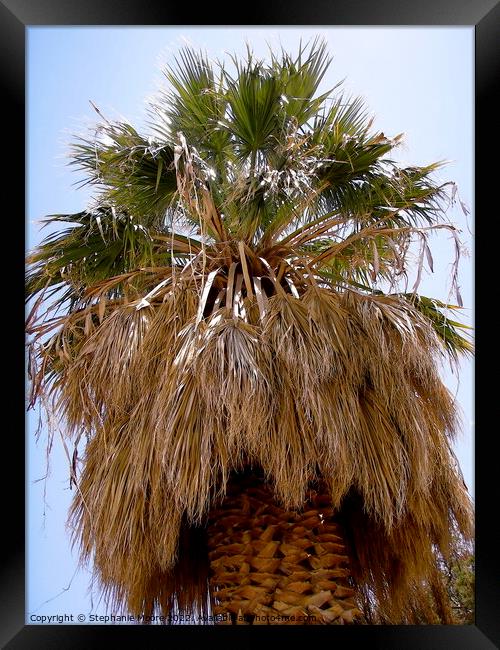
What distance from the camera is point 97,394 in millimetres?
5254

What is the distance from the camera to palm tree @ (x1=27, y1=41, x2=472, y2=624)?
4.73 meters

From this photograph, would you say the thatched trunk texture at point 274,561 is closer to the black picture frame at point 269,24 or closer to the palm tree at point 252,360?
the palm tree at point 252,360

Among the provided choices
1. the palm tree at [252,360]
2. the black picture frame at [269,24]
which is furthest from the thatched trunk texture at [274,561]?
the black picture frame at [269,24]

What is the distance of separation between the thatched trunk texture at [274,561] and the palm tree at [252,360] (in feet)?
0.04

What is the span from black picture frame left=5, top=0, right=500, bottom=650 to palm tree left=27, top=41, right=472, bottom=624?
404mm

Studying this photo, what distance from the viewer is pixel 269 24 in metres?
4.97

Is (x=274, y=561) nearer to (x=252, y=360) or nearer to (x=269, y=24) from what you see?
(x=252, y=360)

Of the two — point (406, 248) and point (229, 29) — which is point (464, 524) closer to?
point (406, 248)

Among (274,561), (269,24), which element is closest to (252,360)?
(274,561)

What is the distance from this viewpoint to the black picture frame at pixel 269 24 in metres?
4.72

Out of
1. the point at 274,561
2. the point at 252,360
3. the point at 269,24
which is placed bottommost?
the point at 274,561

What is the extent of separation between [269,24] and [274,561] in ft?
10.5

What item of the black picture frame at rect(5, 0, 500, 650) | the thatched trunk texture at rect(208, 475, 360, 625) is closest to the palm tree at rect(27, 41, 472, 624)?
the thatched trunk texture at rect(208, 475, 360, 625)
